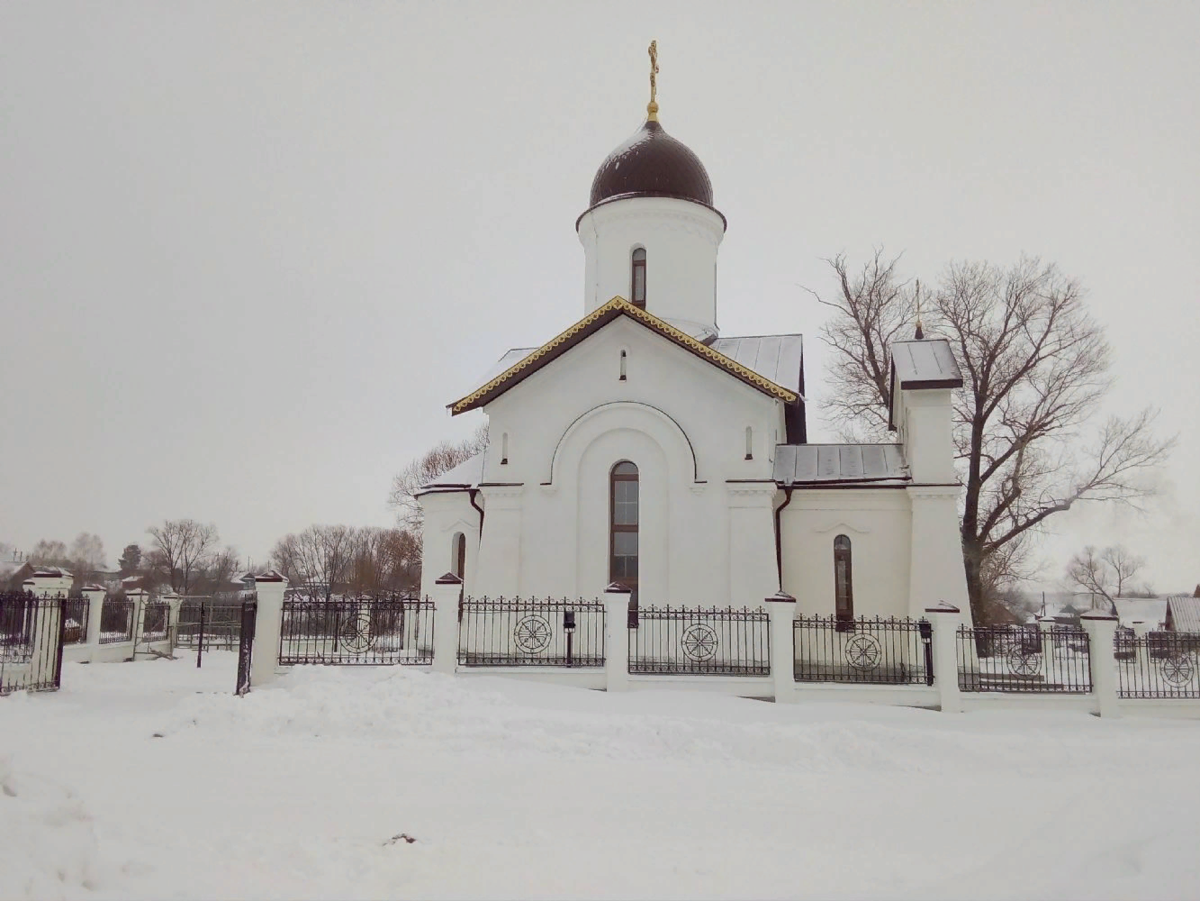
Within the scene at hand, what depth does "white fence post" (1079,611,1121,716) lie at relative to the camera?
12133 mm

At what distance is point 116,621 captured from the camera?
67.2 feet

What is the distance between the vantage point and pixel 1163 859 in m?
4.60

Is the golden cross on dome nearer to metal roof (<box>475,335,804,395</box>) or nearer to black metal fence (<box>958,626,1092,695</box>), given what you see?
metal roof (<box>475,335,804,395</box>)

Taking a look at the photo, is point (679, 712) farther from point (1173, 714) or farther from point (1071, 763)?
point (1173, 714)

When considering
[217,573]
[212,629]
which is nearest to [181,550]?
[217,573]

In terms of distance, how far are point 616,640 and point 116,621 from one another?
14.1 metres

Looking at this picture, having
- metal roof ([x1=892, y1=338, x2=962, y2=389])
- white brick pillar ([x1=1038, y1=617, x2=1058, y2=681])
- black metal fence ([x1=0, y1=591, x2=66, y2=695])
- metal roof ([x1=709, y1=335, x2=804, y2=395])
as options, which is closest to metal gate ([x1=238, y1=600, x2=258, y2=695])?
black metal fence ([x1=0, y1=591, x2=66, y2=695])

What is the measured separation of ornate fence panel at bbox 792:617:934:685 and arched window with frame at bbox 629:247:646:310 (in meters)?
8.58

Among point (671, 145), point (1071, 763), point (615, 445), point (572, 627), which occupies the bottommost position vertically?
Result: point (1071, 763)

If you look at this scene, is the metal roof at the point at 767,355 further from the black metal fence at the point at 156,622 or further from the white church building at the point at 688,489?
the black metal fence at the point at 156,622

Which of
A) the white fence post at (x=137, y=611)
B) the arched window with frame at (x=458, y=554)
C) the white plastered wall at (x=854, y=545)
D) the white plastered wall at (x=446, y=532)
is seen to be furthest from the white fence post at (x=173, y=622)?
the white plastered wall at (x=854, y=545)

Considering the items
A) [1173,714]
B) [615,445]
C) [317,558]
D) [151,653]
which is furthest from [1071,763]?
[317,558]

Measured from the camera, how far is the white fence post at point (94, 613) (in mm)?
18609

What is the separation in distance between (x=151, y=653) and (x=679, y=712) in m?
15.4
